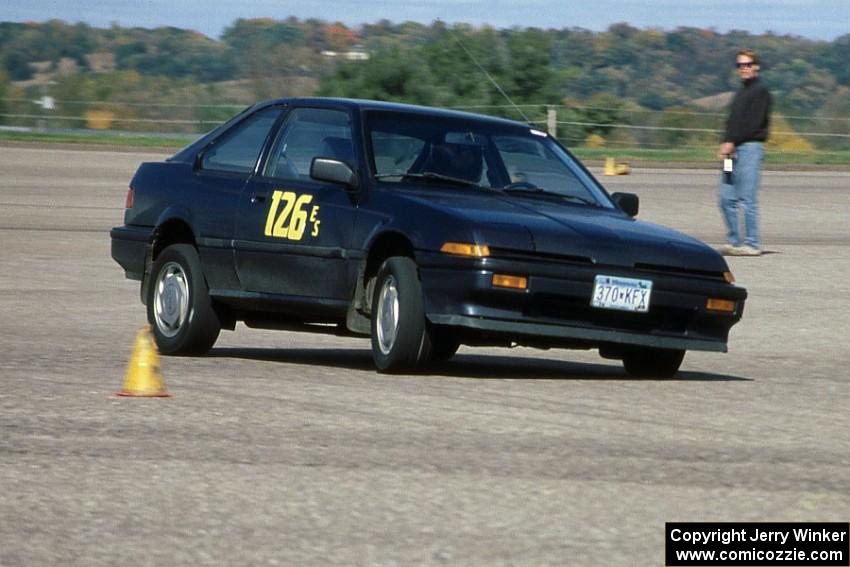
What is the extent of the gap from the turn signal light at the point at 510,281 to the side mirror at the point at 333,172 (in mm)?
1241

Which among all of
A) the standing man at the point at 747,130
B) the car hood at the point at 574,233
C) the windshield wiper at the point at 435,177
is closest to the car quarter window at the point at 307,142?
the windshield wiper at the point at 435,177

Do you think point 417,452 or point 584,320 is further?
point 584,320

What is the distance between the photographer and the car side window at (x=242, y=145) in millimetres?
11305

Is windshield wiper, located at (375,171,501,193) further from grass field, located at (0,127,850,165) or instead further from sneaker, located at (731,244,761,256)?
grass field, located at (0,127,850,165)

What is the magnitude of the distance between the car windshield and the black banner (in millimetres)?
4881

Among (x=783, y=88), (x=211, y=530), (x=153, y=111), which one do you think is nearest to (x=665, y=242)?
(x=211, y=530)

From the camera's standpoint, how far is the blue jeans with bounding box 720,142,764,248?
61.9 ft

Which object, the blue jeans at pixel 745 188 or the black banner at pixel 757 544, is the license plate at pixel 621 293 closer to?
the black banner at pixel 757 544

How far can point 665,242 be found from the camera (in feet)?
32.7

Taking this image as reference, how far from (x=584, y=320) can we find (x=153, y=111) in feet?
176

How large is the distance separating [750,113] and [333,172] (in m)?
9.34

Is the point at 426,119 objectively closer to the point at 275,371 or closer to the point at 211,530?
the point at 275,371

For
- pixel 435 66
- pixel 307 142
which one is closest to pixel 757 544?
pixel 307 142

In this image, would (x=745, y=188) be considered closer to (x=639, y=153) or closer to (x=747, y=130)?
(x=747, y=130)
